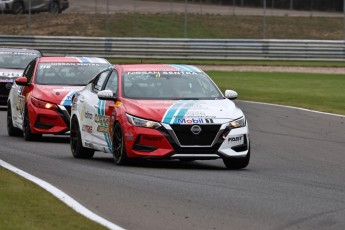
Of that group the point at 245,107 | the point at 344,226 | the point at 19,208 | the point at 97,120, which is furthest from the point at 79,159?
the point at 245,107

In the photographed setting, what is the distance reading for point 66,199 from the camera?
10992 mm

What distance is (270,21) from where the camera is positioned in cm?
5469

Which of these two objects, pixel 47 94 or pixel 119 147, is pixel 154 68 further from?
pixel 47 94

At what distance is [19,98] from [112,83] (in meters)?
4.94

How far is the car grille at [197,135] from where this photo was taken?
14.2 metres

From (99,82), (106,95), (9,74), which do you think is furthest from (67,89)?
(9,74)

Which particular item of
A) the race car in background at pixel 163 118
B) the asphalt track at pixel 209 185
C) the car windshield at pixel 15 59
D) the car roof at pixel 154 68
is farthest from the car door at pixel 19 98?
the car windshield at pixel 15 59

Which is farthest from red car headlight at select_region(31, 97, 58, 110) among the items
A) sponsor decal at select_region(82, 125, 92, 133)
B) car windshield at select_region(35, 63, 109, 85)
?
sponsor decal at select_region(82, 125, 92, 133)

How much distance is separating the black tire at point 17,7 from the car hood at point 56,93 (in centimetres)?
3491

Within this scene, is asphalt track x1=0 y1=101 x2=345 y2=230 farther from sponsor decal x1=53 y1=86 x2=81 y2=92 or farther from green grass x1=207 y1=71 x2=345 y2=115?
green grass x1=207 y1=71 x2=345 y2=115

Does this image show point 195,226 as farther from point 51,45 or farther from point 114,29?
point 114,29

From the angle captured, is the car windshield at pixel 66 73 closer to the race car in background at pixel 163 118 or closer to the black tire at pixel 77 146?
the black tire at pixel 77 146

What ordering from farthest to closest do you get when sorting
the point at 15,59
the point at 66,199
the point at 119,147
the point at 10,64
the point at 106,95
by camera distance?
the point at 15,59, the point at 10,64, the point at 106,95, the point at 119,147, the point at 66,199

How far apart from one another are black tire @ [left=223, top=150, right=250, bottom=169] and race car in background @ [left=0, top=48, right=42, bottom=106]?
13.3 metres
